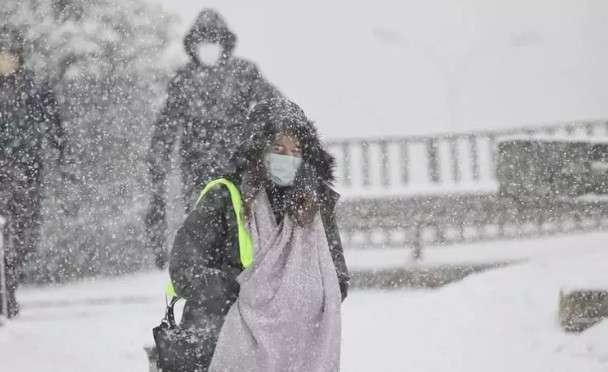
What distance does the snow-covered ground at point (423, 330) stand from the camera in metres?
5.05

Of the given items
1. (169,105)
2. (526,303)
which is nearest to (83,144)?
(169,105)

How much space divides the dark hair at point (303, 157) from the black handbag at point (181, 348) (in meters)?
0.48

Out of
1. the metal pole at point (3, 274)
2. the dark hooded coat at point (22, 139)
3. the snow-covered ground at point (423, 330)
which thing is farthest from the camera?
the metal pole at point (3, 274)

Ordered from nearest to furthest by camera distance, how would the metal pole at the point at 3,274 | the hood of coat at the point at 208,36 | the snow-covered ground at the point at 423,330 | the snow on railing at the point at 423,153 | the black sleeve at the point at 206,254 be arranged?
1. the black sleeve at the point at 206,254
2. the snow-covered ground at the point at 423,330
3. the hood of coat at the point at 208,36
4. the metal pole at the point at 3,274
5. the snow on railing at the point at 423,153

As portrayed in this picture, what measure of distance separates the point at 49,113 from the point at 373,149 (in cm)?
653

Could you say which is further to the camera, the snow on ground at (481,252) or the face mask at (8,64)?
the snow on ground at (481,252)

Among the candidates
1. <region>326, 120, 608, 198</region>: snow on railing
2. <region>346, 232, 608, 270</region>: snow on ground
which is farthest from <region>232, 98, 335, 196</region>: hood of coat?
<region>326, 120, 608, 198</region>: snow on railing

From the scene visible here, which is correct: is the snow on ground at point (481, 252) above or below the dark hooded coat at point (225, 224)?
below

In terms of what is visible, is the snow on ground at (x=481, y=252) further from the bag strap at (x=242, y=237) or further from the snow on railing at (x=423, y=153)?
the bag strap at (x=242, y=237)

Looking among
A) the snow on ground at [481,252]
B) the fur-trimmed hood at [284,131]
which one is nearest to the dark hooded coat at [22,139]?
the snow on ground at [481,252]

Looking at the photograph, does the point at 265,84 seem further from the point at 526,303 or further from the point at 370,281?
the point at 370,281

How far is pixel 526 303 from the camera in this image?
5930 mm

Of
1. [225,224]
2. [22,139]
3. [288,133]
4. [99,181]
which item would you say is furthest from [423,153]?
[225,224]

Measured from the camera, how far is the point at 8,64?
20.5ft
